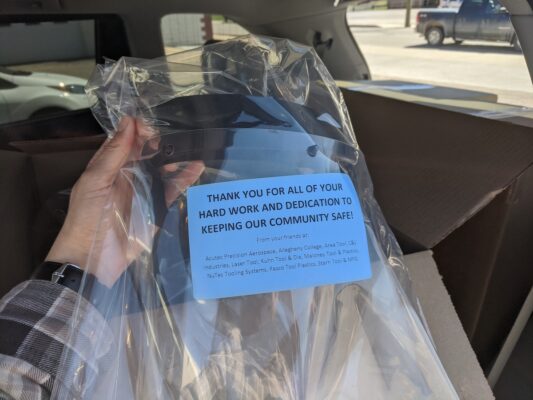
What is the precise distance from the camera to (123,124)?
2.20ft

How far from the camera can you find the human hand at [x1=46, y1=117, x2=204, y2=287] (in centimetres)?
64

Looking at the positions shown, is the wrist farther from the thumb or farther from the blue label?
the blue label

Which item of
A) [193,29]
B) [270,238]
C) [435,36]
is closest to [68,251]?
[270,238]

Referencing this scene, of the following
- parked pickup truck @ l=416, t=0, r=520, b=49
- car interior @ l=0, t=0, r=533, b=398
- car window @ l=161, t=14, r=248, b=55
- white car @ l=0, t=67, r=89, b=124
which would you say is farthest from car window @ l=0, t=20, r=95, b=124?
parked pickup truck @ l=416, t=0, r=520, b=49

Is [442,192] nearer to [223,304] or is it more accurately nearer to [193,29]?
[223,304]

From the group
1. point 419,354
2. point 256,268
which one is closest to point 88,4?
point 256,268

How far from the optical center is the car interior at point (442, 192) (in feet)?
2.68

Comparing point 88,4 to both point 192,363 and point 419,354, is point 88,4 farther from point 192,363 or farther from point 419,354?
point 419,354

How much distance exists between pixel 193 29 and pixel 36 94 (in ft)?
2.48

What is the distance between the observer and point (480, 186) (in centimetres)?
81

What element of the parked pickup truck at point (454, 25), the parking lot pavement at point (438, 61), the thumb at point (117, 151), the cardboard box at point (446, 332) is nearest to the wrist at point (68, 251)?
the thumb at point (117, 151)

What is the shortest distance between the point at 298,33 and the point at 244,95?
5.22 ft

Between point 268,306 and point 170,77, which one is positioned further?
point 170,77

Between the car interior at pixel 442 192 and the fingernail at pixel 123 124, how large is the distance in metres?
0.45
